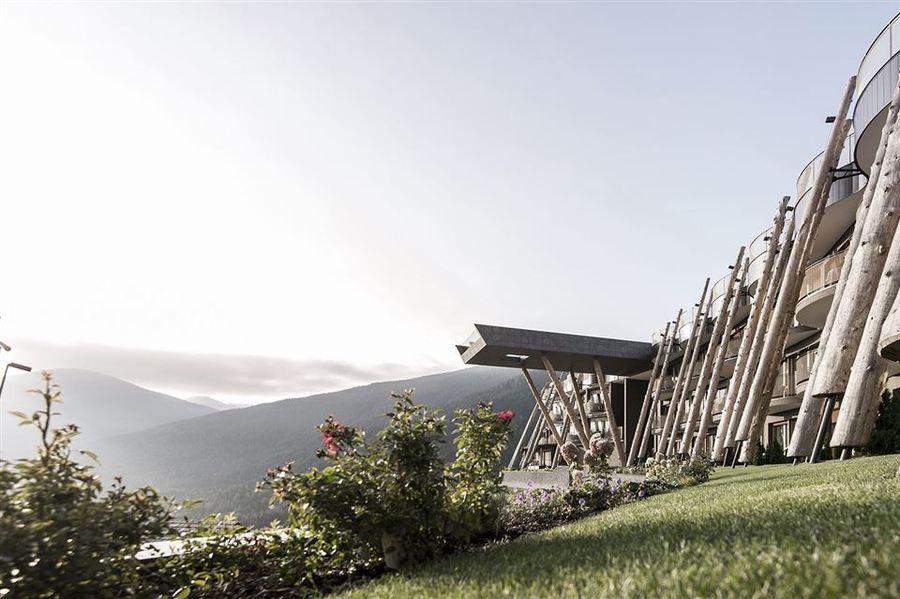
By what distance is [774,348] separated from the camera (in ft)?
57.2

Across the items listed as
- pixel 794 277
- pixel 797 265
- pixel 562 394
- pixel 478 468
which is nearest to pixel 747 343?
pixel 794 277

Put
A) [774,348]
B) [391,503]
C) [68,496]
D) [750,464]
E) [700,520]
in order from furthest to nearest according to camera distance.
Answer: [750,464] < [774,348] < [391,503] < [700,520] < [68,496]

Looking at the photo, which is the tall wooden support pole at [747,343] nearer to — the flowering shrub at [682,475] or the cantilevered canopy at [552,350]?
the flowering shrub at [682,475]

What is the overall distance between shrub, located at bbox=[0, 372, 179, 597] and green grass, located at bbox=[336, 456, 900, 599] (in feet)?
5.58

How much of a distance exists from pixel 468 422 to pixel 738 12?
8928 millimetres

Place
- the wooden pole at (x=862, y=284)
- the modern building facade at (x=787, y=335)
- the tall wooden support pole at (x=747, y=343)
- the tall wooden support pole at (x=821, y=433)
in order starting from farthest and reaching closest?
the tall wooden support pole at (x=747, y=343) < the modern building facade at (x=787, y=335) < the tall wooden support pole at (x=821, y=433) < the wooden pole at (x=862, y=284)

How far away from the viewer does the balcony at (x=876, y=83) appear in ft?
51.6

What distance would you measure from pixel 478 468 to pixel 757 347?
544 inches

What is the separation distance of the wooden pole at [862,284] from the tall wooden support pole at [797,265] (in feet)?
23.2

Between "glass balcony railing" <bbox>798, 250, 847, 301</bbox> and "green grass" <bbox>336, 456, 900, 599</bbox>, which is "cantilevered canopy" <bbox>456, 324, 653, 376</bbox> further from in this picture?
"green grass" <bbox>336, 456, 900, 599</bbox>

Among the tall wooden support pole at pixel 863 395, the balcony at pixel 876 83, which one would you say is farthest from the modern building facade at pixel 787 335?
the tall wooden support pole at pixel 863 395

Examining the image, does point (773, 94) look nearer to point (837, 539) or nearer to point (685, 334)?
point (837, 539)

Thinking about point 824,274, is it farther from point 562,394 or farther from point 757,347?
point 562,394

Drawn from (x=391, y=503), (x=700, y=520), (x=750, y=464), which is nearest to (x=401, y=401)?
(x=391, y=503)
